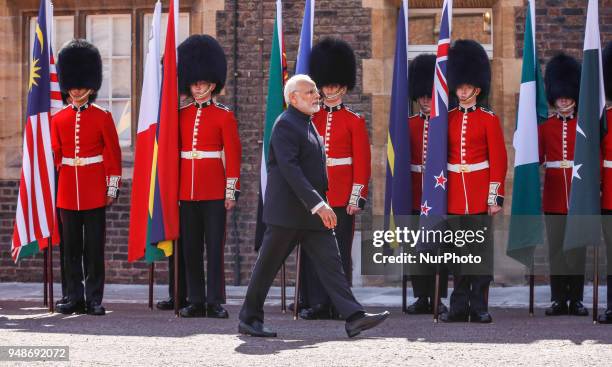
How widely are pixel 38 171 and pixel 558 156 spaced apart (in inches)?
149

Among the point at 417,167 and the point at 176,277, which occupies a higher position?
the point at 417,167

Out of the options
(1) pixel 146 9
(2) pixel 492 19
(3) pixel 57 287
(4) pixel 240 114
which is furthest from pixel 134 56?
(2) pixel 492 19

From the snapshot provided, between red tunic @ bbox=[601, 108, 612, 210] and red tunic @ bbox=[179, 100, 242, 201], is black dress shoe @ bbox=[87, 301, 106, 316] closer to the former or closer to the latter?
red tunic @ bbox=[179, 100, 242, 201]

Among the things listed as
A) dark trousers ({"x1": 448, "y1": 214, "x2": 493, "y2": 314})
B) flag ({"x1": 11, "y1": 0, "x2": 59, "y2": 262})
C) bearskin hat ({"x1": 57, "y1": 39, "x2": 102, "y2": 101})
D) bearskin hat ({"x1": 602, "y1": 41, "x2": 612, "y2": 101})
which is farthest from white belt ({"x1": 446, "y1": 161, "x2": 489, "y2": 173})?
flag ({"x1": 11, "y1": 0, "x2": 59, "y2": 262})

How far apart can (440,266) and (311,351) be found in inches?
90.4

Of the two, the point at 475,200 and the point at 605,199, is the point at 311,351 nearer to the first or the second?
the point at 475,200

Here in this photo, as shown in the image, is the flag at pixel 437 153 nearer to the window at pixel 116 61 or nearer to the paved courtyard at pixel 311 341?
the paved courtyard at pixel 311 341

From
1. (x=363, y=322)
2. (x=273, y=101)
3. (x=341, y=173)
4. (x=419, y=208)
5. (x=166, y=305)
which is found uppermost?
(x=273, y=101)

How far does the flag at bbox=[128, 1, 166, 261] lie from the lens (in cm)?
964

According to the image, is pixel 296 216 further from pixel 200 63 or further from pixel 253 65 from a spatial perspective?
pixel 253 65

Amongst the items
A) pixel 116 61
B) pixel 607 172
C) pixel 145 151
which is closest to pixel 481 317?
pixel 607 172

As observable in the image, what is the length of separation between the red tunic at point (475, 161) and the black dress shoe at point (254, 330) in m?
1.80

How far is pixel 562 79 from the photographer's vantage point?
9.62m

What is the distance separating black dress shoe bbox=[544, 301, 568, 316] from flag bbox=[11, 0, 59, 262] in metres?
3.63
